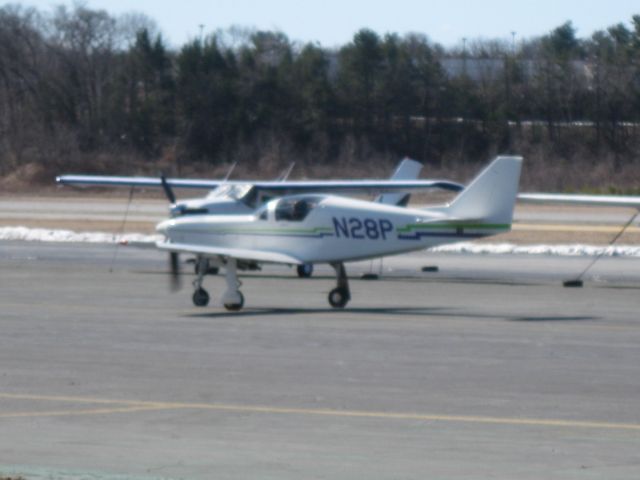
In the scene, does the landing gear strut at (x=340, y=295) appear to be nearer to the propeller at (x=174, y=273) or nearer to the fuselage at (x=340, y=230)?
the fuselage at (x=340, y=230)

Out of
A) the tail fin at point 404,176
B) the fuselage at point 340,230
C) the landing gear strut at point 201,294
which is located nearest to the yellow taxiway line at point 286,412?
the landing gear strut at point 201,294

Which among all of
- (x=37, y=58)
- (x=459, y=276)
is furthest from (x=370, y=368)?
(x=37, y=58)

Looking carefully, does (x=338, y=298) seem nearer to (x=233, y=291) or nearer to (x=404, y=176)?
(x=233, y=291)

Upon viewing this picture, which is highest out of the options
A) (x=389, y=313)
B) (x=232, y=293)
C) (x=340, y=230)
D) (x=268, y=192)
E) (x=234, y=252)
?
(x=268, y=192)

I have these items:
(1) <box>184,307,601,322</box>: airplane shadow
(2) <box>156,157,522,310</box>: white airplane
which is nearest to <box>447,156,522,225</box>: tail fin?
(2) <box>156,157,522,310</box>: white airplane

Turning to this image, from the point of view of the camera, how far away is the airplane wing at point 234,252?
813 inches

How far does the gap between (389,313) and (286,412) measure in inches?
358

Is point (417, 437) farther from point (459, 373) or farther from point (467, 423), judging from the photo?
point (459, 373)

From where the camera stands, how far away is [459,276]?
28500mm

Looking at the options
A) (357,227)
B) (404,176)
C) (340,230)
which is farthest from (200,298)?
(404,176)

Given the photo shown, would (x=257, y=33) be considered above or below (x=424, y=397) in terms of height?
above

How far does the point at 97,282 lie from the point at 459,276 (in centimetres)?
756

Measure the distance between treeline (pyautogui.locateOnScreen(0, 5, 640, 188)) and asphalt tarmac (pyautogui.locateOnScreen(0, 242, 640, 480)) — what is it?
170 ft

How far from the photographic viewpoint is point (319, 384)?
13.1 metres
